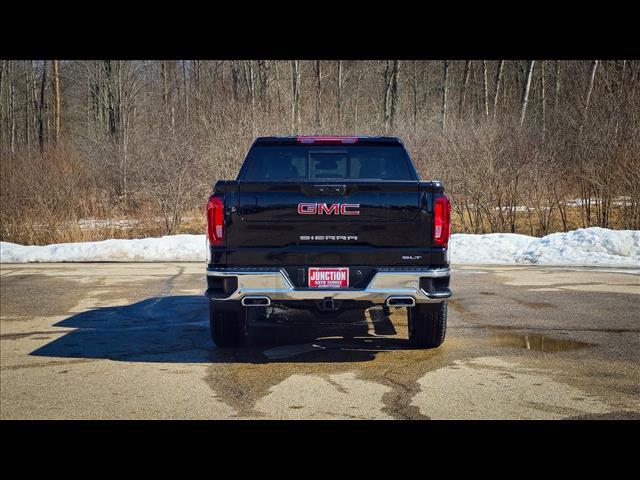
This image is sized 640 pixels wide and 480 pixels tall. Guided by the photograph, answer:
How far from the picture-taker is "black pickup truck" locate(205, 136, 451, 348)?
6359 millimetres

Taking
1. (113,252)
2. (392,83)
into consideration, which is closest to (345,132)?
(392,83)

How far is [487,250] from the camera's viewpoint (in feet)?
54.1

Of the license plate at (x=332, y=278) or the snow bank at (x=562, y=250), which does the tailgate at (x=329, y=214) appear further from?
the snow bank at (x=562, y=250)

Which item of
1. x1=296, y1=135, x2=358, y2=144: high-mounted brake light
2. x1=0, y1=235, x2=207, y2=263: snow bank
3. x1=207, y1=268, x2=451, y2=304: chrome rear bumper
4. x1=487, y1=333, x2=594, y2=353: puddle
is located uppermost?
x1=296, y1=135, x2=358, y2=144: high-mounted brake light

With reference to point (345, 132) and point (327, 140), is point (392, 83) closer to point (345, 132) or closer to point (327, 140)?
point (345, 132)

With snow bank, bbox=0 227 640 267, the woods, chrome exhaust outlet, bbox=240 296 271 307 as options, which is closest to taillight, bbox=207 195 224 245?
chrome exhaust outlet, bbox=240 296 271 307

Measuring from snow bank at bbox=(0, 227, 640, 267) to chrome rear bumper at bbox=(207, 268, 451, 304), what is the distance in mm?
9570

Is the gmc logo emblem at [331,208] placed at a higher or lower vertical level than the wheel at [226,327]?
higher

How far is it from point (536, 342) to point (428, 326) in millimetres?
1434


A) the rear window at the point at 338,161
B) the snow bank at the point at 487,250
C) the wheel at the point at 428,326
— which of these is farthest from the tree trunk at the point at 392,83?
the wheel at the point at 428,326

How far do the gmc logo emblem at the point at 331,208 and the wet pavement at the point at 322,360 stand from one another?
4.97ft

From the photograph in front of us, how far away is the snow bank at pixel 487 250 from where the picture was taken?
15469 mm

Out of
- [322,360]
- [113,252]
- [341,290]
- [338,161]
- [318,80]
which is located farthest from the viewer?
[318,80]

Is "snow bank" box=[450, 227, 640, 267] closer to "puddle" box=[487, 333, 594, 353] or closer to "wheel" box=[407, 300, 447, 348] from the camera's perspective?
"puddle" box=[487, 333, 594, 353]
